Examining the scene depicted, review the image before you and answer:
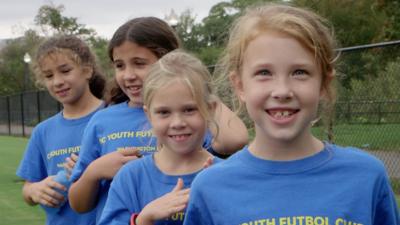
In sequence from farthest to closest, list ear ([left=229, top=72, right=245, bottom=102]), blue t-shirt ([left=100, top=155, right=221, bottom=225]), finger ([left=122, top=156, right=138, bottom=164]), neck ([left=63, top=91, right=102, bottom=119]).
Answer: neck ([left=63, top=91, right=102, bottom=119]), finger ([left=122, top=156, right=138, bottom=164]), blue t-shirt ([left=100, top=155, right=221, bottom=225]), ear ([left=229, top=72, right=245, bottom=102])

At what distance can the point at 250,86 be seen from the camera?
1.89m

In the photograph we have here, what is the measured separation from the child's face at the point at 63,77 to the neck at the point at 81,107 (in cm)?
4

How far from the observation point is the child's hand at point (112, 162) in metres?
2.57

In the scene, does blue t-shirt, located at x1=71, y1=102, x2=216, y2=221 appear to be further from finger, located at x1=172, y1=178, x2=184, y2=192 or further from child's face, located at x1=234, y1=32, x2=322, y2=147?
child's face, located at x1=234, y1=32, x2=322, y2=147

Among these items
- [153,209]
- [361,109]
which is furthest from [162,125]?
[361,109]

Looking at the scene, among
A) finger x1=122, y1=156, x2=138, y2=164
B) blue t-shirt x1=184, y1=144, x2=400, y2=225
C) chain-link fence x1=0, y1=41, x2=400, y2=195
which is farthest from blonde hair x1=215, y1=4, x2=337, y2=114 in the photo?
chain-link fence x1=0, y1=41, x2=400, y2=195

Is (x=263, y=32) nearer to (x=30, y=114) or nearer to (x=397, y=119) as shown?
(x=397, y=119)

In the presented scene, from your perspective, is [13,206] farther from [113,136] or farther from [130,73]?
[130,73]

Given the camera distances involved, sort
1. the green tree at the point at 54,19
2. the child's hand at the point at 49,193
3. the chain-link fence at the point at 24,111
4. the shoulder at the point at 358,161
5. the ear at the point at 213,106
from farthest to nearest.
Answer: the green tree at the point at 54,19 < the chain-link fence at the point at 24,111 < the child's hand at the point at 49,193 < the ear at the point at 213,106 < the shoulder at the point at 358,161

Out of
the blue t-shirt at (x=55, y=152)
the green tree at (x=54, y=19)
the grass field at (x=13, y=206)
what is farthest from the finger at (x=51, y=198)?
the green tree at (x=54, y=19)

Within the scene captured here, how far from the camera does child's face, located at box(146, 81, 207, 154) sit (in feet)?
7.72

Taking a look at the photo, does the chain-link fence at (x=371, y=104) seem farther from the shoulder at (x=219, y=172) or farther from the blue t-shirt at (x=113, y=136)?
the shoulder at (x=219, y=172)

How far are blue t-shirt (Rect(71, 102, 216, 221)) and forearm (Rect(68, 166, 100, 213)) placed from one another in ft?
0.16

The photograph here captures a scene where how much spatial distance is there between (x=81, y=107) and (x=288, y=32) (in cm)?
183
